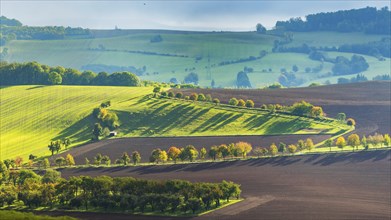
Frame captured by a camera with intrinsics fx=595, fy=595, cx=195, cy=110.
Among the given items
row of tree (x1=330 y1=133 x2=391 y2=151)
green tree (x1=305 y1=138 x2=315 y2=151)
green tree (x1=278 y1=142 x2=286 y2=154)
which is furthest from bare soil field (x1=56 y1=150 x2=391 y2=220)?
row of tree (x1=330 y1=133 x2=391 y2=151)

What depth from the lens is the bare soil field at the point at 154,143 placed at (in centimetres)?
17007

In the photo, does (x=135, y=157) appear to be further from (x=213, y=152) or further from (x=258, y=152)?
(x=258, y=152)

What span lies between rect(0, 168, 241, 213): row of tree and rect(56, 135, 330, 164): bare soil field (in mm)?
42140

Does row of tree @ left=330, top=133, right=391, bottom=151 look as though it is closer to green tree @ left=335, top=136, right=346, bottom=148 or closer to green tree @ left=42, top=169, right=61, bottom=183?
green tree @ left=335, top=136, right=346, bottom=148

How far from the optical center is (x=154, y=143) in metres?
180

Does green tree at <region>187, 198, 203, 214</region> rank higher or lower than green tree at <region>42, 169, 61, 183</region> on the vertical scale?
lower

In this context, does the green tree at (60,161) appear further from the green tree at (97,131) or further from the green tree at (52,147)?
the green tree at (97,131)

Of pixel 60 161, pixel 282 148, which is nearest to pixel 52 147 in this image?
pixel 60 161

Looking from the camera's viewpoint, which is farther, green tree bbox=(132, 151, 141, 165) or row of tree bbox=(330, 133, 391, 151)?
row of tree bbox=(330, 133, 391, 151)

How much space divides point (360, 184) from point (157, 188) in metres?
48.3

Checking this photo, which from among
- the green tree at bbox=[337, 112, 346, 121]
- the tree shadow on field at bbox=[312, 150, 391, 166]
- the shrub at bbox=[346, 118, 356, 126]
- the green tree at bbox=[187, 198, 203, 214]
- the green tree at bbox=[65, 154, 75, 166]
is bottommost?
the green tree at bbox=[187, 198, 203, 214]

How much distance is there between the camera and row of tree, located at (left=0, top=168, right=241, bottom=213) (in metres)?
117

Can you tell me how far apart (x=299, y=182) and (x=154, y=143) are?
184 ft

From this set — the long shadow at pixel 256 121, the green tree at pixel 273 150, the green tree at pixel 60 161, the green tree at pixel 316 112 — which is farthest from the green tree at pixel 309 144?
the green tree at pixel 60 161
